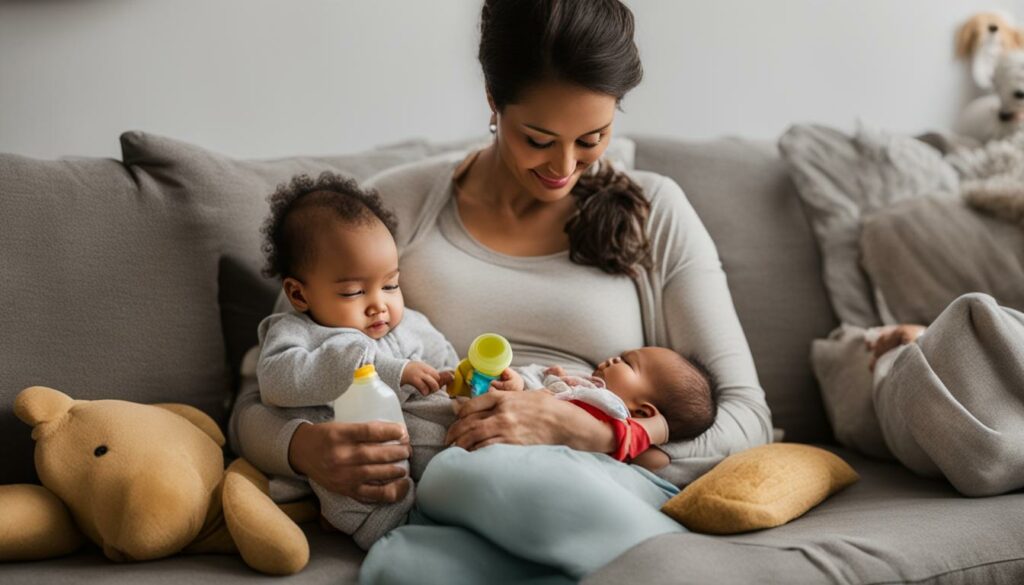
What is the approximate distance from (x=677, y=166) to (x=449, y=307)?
2.34 ft

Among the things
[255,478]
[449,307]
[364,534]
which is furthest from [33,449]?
[449,307]

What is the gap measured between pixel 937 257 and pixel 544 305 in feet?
2.82

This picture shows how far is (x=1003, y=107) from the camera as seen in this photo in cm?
250

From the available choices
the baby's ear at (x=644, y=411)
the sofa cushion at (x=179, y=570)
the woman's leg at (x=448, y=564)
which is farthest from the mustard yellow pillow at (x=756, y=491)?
the sofa cushion at (x=179, y=570)

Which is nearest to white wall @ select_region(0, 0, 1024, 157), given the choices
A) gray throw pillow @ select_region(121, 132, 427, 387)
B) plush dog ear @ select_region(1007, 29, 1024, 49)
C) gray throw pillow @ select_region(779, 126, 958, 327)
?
plush dog ear @ select_region(1007, 29, 1024, 49)

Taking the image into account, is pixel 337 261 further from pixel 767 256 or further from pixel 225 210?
pixel 767 256

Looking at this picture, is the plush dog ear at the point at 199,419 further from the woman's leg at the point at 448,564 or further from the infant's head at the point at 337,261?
the woman's leg at the point at 448,564

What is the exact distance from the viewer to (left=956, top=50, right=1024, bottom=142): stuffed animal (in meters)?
2.46

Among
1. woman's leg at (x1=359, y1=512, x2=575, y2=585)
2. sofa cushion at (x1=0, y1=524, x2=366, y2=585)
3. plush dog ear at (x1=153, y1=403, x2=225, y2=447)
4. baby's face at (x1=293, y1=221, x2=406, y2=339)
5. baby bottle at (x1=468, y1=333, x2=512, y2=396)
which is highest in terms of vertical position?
baby's face at (x1=293, y1=221, x2=406, y2=339)

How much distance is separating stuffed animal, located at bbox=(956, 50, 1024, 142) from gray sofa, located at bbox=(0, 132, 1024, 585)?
730 millimetres

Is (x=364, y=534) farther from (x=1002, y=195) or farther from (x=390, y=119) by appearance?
(x=1002, y=195)

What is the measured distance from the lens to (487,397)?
4.99ft

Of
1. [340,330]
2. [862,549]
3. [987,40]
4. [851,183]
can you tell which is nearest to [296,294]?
[340,330]

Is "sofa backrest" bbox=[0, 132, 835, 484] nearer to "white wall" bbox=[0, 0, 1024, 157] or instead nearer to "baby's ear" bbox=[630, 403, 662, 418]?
"white wall" bbox=[0, 0, 1024, 157]
